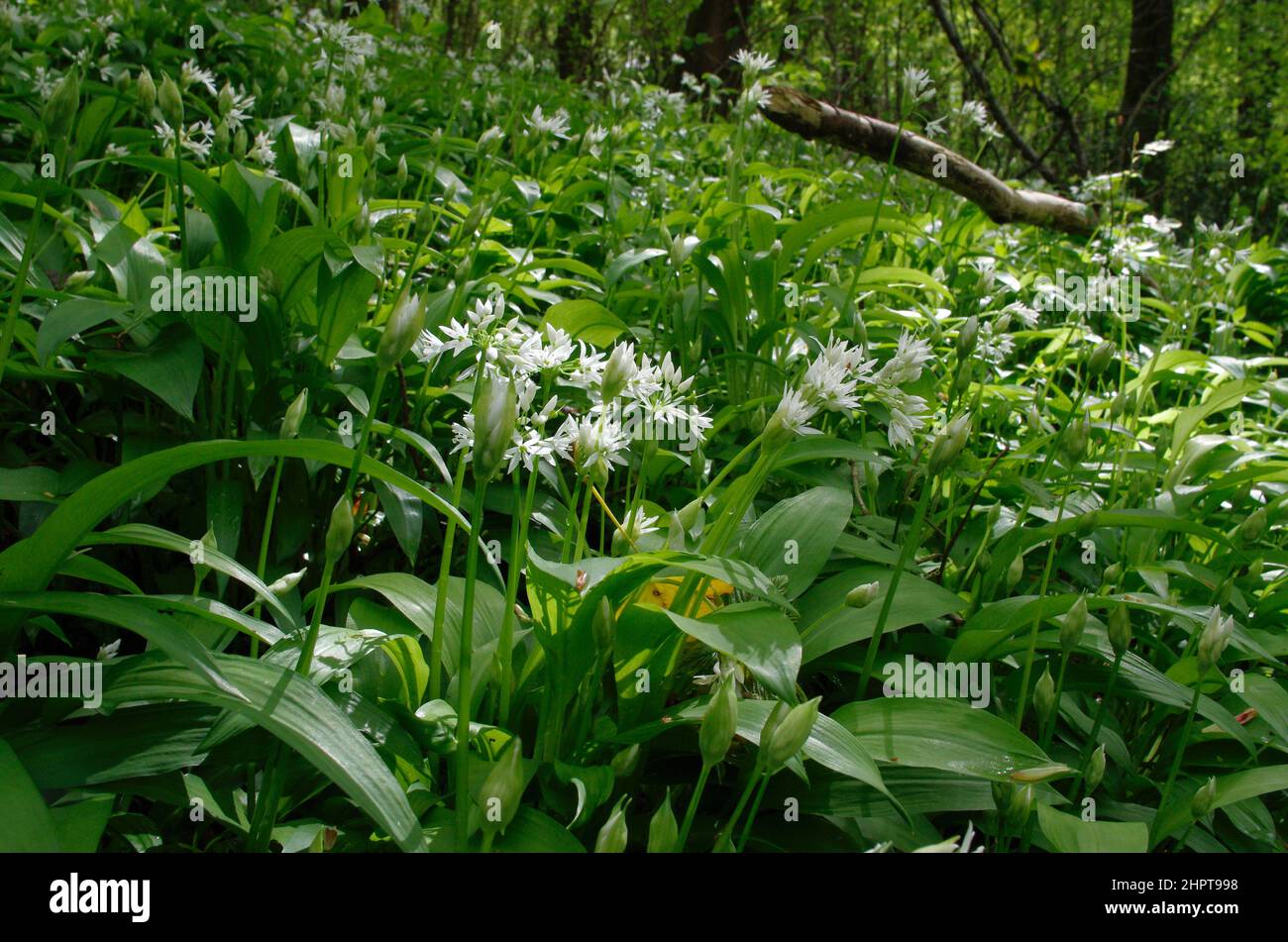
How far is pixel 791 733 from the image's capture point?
3.43 feet

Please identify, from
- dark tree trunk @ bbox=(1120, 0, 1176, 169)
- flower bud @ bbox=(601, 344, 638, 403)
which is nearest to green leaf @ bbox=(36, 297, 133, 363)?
flower bud @ bbox=(601, 344, 638, 403)

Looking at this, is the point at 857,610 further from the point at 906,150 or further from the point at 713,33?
the point at 713,33

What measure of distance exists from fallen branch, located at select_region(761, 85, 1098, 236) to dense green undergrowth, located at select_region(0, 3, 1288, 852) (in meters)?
0.88

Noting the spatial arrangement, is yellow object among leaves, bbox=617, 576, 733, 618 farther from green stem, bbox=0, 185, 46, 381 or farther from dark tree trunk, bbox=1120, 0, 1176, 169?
dark tree trunk, bbox=1120, 0, 1176, 169

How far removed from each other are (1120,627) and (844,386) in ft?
2.05

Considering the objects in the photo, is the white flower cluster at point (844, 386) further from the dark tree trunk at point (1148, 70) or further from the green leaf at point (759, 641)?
the dark tree trunk at point (1148, 70)

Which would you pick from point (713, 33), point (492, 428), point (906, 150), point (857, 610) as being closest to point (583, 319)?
point (857, 610)

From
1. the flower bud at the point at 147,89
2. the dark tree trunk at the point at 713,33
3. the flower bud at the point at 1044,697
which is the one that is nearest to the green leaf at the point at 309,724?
the flower bud at the point at 1044,697

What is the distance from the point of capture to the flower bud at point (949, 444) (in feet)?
4.58
